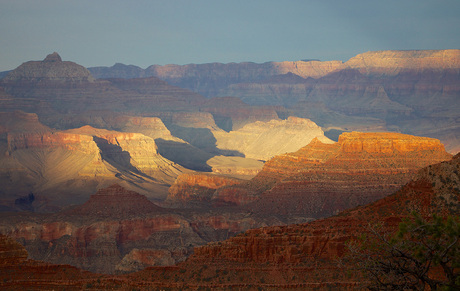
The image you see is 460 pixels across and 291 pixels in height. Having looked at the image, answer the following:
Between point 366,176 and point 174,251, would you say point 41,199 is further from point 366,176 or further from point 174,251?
point 174,251

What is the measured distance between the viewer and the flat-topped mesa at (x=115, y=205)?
10500 centimetres

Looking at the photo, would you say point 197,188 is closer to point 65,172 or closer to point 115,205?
point 115,205

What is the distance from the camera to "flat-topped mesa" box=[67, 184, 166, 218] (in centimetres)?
10500

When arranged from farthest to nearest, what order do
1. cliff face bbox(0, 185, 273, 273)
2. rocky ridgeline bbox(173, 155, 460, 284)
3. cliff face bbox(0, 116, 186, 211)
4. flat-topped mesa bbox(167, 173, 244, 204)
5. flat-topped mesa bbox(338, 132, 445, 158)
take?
cliff face bbox(0, 116, 186, 211), flat-topped mesa bbox(167, 173, 244, 204), flat-topped mesa bbox(338, 132, 445, 158), cliff face bbox(0, 185, 273, 273), rocky ridgeline bbox(173, 155, 460, 284)

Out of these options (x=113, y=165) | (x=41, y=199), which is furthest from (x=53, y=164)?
(x=41, y=199)

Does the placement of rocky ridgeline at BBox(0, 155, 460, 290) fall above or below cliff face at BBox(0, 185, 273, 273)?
above

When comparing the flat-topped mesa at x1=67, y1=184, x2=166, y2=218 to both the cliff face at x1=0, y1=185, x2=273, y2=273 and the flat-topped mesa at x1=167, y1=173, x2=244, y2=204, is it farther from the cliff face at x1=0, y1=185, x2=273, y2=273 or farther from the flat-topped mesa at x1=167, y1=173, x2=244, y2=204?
the flat-topped mesa at x1=167, y1=173, x2=244, y2=204

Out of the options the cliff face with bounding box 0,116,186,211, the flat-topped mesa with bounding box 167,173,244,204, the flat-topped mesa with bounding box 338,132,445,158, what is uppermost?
the flat-topped mesa with bounding box 338,132,445,158

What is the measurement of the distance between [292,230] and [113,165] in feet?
470

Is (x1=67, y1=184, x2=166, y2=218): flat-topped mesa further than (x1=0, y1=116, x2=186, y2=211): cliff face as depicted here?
No

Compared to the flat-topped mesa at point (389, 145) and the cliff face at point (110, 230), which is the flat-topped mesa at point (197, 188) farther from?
the cliff face at point (110, 230)

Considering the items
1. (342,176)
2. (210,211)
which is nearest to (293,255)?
(342,176)

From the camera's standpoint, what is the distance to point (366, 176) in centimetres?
10825

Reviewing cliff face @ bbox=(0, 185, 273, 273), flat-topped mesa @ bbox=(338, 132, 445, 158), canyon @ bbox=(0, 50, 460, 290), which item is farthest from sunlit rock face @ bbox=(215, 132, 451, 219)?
cliff face @ bbox=(0, 185, 273, 273)
